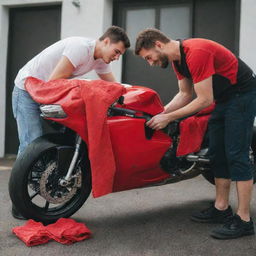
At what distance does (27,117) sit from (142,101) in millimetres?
947

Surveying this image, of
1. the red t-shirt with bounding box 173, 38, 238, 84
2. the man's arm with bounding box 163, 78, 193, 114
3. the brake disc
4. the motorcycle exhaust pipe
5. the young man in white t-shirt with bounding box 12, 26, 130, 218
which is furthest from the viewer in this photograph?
the man's arm with bounding box 163, 78, 193, 114

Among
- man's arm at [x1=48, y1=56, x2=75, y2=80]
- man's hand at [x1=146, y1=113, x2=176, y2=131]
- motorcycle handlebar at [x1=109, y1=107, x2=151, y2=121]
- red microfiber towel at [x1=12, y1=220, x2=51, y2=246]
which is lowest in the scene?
red microfiber towel at [x1=12, y1=220, x2=51, y2=246]

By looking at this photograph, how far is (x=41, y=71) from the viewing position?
11.2 feet

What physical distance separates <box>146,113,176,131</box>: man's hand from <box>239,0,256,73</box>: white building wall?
3580 millimetres

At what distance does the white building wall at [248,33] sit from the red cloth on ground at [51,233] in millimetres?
4269

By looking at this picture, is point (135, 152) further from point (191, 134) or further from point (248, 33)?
point (248, 33)

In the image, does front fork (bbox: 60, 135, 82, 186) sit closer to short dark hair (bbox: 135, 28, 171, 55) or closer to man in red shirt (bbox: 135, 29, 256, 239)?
man in red shirt (bbox: 135, 29, 256, 239)

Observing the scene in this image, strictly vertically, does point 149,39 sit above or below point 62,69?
above

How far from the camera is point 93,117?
2814mm

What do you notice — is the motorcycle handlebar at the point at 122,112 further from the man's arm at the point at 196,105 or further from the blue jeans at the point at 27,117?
the blue jeans at the point at 27,117

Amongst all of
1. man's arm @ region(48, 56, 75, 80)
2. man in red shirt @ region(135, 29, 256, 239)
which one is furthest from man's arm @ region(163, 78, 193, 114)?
man's arm @ region(48, 56, 75, 80)

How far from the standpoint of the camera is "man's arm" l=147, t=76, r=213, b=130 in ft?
9.38

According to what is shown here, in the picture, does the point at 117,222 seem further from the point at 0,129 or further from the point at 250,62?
the point at 0,129

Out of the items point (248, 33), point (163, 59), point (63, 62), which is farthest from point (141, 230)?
point (248, 33)
